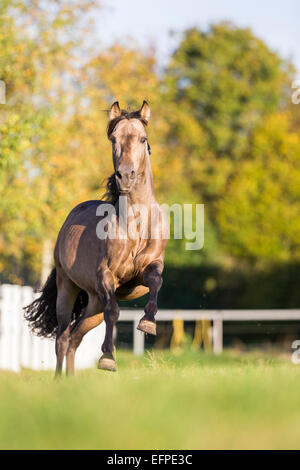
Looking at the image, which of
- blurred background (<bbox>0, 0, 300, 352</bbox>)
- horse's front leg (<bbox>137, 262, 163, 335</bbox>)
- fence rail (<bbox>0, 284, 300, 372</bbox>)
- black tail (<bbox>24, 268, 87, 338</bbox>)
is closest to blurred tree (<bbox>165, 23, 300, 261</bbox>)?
blurred background (<bbox>0, 0, 300, 352</bbox>)

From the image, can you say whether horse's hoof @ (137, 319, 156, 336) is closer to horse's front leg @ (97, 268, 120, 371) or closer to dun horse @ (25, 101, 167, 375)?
dun horse @ (25, 101, 167, 375)

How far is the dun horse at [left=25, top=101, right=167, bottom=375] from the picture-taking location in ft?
20.0

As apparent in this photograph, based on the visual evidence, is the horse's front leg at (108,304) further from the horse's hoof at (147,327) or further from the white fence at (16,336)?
the white fence at (16,336)

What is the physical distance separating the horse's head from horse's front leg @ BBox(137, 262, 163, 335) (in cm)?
72

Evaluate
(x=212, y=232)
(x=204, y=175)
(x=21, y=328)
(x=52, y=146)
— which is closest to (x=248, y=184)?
(x=212, y=232)

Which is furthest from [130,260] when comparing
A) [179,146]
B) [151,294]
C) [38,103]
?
[179,146]

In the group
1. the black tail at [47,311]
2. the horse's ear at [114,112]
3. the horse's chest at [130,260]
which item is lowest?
the black tail at [47,311]

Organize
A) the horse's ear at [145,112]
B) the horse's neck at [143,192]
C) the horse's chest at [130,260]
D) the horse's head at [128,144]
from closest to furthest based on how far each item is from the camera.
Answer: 1. the horse's head at [128,144]
2. the horse's chest at [130,260]
3. the horse's neck at [143,192]
4. the horse's ear at [145,112]

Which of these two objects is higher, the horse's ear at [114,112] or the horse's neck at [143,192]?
the horse's ear at [114,112]

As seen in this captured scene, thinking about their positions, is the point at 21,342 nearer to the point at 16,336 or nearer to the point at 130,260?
the point at 16,336

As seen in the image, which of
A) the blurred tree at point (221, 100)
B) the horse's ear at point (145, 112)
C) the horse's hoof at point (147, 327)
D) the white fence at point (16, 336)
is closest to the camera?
the horse's hoof at point (147, 327)

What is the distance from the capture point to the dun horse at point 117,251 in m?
6.11

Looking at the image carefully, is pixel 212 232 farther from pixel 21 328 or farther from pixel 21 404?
pixel 21 404

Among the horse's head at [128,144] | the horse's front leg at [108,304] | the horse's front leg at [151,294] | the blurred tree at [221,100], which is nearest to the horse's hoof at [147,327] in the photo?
the horse's front leg at [151,294]
